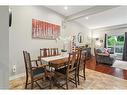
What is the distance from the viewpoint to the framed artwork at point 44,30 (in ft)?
13.5

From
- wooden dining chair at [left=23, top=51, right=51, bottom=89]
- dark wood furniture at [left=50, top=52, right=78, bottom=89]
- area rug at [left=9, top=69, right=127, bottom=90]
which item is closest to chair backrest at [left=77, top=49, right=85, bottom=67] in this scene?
dark wood furniture at [left=50, top=52, right=78, bottom=89]

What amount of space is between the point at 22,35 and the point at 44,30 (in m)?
0.98

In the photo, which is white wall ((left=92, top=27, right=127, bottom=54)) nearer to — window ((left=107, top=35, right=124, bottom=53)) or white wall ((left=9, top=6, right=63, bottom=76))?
window ((left=107, top=35, right=124, bottom=53))

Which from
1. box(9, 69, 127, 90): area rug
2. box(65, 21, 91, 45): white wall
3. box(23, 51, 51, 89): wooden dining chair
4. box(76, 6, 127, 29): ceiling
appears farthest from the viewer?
box(65, 21, 91, 45): white wall

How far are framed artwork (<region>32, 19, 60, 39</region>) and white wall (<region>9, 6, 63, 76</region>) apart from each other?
152mm

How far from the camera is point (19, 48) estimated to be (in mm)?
3668

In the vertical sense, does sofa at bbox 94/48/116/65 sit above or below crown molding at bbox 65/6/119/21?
below

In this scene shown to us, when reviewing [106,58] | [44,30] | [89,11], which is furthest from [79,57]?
[106,58]

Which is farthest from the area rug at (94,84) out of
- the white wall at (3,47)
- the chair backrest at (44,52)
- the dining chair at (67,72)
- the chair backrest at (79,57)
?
the white wall at (3,47)

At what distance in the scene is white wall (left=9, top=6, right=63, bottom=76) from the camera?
347 centimetres

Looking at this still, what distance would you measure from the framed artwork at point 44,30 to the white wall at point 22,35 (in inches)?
6.0

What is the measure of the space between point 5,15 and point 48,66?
1984 mm

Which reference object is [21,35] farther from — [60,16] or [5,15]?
[5,15]
